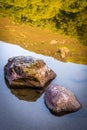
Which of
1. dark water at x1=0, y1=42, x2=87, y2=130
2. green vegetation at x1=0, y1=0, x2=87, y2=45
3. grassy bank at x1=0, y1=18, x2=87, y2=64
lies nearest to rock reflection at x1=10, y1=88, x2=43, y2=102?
dark water at x1=0, y1=42, x2=87, y2=130

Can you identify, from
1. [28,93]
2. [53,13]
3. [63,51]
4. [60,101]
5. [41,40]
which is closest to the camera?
[60,101]

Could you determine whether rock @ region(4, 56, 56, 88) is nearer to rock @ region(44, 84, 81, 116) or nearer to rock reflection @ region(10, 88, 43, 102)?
rock reflection @ region(10, 88, 43, 102)

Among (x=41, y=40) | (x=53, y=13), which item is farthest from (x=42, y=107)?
(x=53, y=13)

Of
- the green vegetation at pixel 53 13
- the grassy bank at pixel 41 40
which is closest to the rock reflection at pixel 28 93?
the grassy bank at pixel 41 40

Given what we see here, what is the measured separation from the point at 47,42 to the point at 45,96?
0.61 meters

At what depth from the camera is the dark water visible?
5.41ft

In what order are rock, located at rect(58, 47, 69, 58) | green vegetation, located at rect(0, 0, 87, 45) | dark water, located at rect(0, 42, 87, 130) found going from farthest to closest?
A: green vegetation, located at rect(0, 0, 87, 45) → rock, located at rect(58, 47, 69, 58) → dark water, located at rect(0, 42, 87, 130)

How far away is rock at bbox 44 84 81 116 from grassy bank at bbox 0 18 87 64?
0.41 metres

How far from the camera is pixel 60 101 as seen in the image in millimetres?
1712

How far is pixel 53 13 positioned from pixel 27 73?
2.64 feet

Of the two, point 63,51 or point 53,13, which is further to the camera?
point 53,13

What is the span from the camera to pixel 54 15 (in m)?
2.51

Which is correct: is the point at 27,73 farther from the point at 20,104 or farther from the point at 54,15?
the point at 54,15

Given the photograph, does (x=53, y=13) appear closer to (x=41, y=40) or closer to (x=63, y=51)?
(x=41, y=40)
